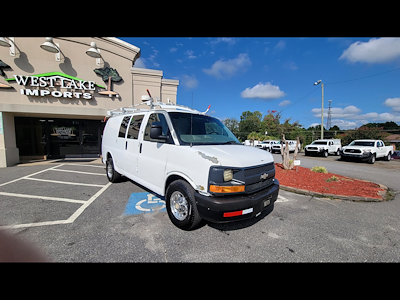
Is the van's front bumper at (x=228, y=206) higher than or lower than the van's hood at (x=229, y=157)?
lower

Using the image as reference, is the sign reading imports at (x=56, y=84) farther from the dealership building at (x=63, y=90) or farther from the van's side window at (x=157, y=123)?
the van's side window at (x=157, y=123)

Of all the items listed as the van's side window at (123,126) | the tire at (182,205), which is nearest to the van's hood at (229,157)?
the tire at (182,205)

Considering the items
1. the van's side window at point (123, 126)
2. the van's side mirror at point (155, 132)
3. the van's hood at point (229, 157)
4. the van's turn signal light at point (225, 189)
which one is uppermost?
the van's side window at point (123, 126)

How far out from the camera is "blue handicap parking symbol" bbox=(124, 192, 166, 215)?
381 cm

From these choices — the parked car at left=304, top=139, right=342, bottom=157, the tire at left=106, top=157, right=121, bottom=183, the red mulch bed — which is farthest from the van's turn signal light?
the parked car at left=304, top=139, right=342, bottom=157

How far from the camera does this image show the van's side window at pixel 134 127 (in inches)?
166

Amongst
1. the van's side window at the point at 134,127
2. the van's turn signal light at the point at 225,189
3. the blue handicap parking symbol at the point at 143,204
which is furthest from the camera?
the van's side window at the point at 134,127

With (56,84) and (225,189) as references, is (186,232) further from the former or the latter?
(56,84)

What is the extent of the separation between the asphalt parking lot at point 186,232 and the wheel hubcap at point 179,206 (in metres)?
0.26

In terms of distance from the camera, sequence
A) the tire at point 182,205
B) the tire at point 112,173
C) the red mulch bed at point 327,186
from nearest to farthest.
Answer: the tire at point 182,205
the red mulch bed at point 327,186
the tire at point 112,173

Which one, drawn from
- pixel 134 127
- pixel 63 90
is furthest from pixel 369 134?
pixel 63 90

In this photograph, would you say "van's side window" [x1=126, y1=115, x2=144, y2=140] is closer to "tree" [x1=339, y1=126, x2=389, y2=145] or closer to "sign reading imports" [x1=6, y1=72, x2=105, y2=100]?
"sign reading imports" [x1=6, y1=72, x2=105, y2=100]

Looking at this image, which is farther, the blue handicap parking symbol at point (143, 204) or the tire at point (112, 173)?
the tire at point (112, 173)
